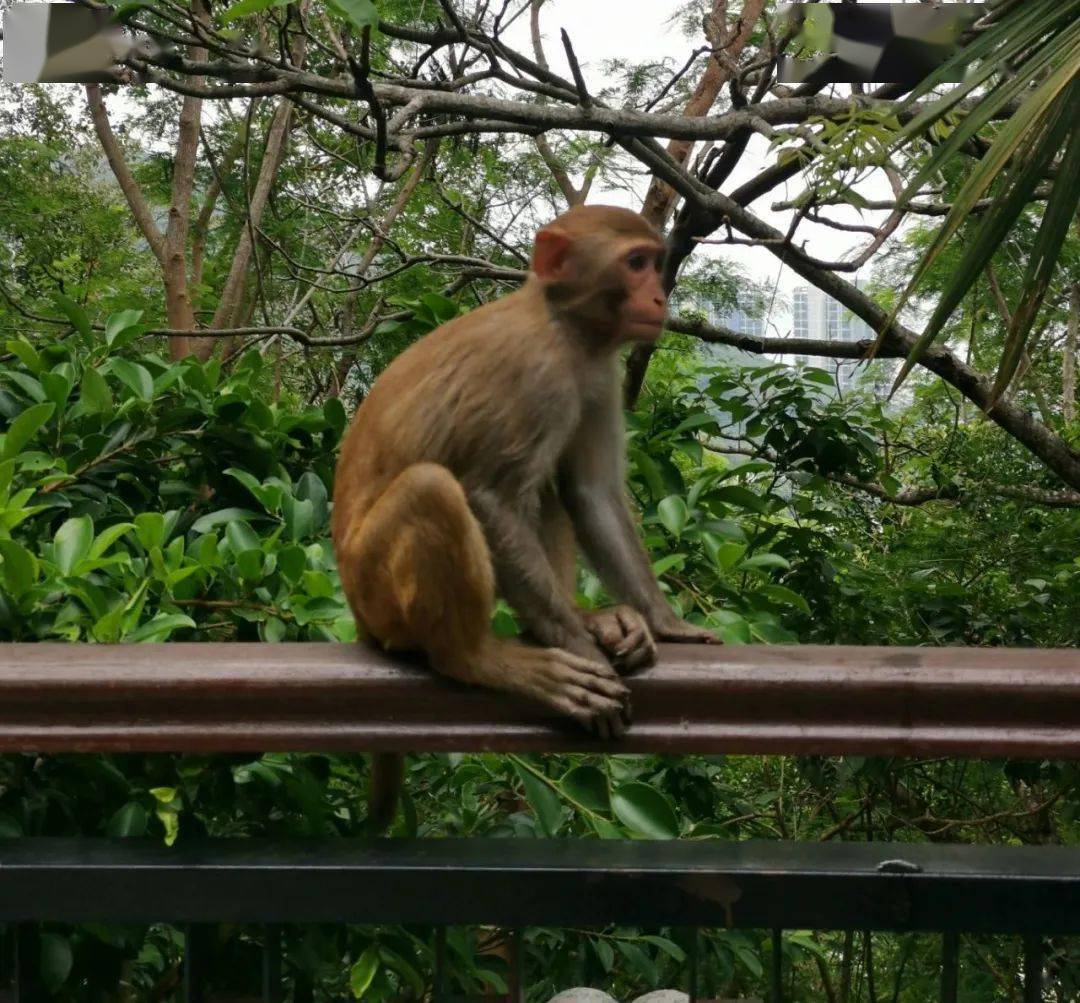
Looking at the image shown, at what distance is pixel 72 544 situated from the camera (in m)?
2.36

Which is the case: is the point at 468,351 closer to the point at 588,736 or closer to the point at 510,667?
the point at 510,667

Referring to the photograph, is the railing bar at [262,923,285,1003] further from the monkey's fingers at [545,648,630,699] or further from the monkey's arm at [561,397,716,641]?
the monkey's arm at [561,397,716,641]

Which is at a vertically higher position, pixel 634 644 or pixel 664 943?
pixel 634 644

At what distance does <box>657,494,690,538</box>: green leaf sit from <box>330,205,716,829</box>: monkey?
11 cm

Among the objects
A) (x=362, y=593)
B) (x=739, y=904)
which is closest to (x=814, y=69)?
(x=362, y=593)

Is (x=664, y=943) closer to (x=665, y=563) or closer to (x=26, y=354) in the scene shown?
(x=665, y=563)

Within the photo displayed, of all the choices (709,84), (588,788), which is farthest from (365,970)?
(709,84)

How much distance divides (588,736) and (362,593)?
0.97 m

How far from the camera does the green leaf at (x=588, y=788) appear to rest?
95.6 inches

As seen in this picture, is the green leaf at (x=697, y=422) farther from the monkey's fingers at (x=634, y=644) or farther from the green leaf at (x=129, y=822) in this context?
the green leaf at (x=129, y=822)

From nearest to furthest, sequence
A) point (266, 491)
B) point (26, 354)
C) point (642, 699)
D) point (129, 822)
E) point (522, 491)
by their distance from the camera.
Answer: point (642, 699) < point (129, 822) < point (522, 491) < point (266, 491) < point (26, 354)

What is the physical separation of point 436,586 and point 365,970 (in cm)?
73

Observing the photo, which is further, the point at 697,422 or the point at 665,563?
the point at 697,422

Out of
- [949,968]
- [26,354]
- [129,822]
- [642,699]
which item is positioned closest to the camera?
[949,968]
